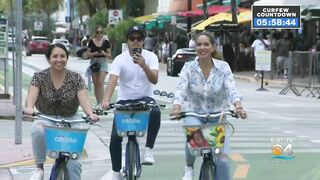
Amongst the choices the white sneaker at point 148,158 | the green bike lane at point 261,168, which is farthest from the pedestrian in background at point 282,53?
the white sneaker at point 148,158

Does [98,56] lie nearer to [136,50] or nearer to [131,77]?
[131,77]

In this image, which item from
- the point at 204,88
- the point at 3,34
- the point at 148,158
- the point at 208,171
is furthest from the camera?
the point at 3,34

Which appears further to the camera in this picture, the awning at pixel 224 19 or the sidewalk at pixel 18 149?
the awning at pixel 224 19

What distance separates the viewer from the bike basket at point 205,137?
6203 millimetres

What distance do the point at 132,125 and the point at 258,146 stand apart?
186 inches

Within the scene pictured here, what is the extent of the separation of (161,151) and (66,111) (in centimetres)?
460

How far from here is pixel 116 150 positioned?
7707mm

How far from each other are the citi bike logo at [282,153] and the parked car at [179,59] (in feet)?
63.2

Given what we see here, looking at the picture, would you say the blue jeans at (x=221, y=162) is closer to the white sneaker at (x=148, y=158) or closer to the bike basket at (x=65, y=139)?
the bike basket at (x=65, y=139)

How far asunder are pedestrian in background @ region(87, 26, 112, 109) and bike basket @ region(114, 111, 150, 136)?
8.23 metres

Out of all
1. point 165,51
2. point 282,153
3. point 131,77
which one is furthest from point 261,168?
point 165,51

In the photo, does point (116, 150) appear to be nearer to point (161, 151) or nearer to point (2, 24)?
point (161, 151)

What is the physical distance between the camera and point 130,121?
721 centimetres

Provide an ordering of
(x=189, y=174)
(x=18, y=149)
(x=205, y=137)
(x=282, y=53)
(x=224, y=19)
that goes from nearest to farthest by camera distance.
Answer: (x=205, y=137)
(x=189, y=174)
(x=18, y=149)
(x=282, y=53)
(x=224, y=19)
